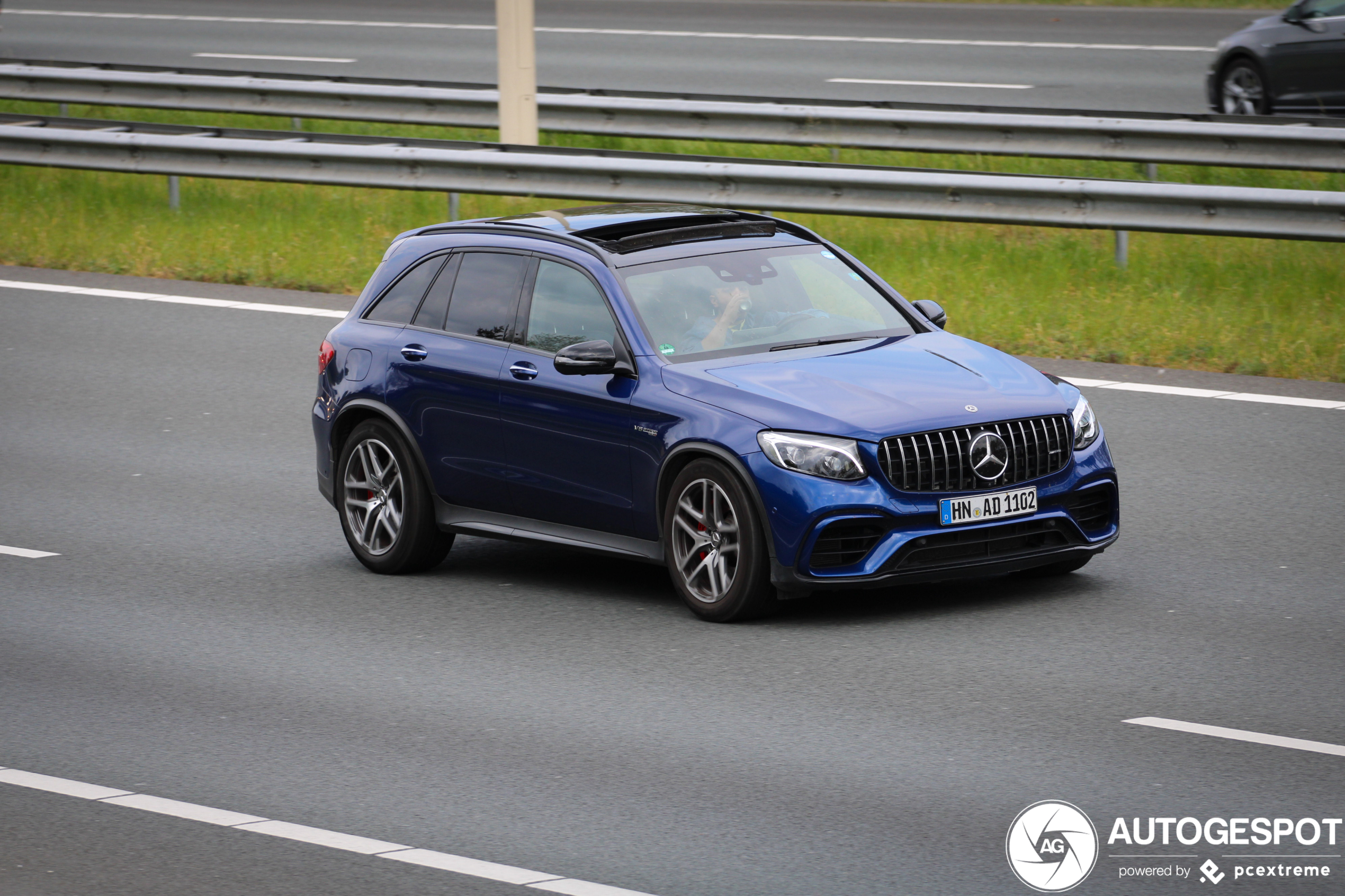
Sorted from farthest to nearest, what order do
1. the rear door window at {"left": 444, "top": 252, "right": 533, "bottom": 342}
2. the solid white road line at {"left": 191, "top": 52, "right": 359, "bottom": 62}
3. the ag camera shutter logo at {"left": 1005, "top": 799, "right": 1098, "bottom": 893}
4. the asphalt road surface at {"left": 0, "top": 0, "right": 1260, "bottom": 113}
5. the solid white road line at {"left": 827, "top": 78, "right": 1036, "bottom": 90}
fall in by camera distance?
the solid white road line at {"left": 191, "top": 52, "right": 359, "bottom": 62} → the asphalt road surface at {"left": 0, "top": 0, "right": 1260, "bottom": 113} → the solid white road line at {"left": 827, "top": 78, "right": 1036, "bottom": 90} → the rear door window at {"left": 444, "top": 252, "right": 533, "bottom": 342} → the ag camera shutter logo at {"left": 1005, "top": 799, "right": 1098, "bottom": 893}

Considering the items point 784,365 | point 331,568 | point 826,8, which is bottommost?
point 331,568

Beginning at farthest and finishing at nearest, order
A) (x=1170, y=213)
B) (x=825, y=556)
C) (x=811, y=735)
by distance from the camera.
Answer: (x=1170, y=213) < (x=825, y=556) < (x=811, y=735)

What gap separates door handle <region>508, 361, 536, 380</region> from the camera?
9.27m

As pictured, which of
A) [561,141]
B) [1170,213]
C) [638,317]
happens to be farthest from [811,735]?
[561,141]

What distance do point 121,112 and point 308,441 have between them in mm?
13934

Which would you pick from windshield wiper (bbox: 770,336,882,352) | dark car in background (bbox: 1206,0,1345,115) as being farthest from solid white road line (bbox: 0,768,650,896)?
dark car in background (bbox: 1206,0,1345,115)

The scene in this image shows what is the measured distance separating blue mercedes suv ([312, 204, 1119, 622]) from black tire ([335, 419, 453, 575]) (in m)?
0.01

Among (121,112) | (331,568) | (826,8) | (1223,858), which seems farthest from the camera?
(826,8)

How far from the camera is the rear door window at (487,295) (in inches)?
378

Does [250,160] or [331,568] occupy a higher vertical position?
[250,160]

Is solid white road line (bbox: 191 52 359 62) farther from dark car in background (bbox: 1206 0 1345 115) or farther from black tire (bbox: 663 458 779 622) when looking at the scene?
black tire (bbox: 663 458 779 622)

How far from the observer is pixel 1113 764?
6.74 metres

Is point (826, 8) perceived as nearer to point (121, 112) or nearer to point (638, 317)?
point (121, 112)

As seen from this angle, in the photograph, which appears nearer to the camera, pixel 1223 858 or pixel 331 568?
pixel 1223 858
